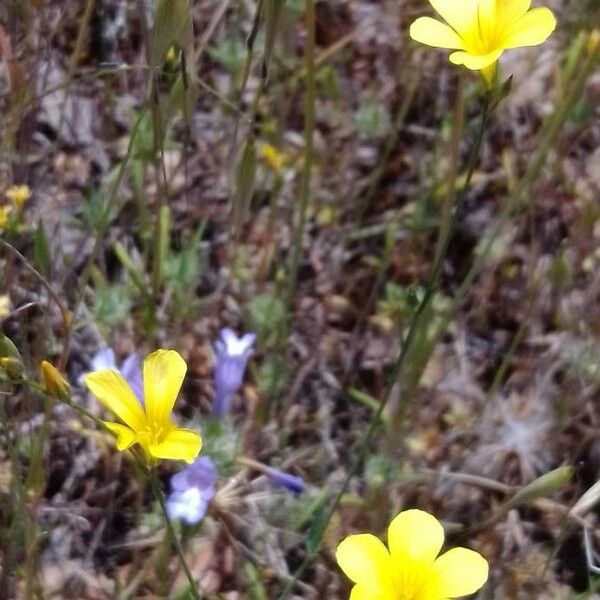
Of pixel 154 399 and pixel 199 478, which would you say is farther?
pixel 199 478

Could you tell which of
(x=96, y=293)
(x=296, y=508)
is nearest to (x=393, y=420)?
(x=296, y=508)

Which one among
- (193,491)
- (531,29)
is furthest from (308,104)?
(193,491)

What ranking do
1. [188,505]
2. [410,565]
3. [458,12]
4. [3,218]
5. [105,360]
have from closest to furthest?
[410,565] < [458,12] < [188,505] < [3,218] < [105,360]

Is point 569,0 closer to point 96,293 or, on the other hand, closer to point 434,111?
point 434,111

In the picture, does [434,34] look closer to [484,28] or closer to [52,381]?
[484,28]

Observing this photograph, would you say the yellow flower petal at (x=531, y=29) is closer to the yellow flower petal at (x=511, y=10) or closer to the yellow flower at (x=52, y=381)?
the yellow flower petal at (x=511, y=10)

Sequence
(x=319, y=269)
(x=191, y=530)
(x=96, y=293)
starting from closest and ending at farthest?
1. (x=191, y=530)
2. (x=96, y=293)
3. (x=319, y=269)

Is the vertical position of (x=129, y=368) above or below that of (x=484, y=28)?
below

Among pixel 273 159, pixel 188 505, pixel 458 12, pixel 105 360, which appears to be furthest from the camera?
pixel 273 159
